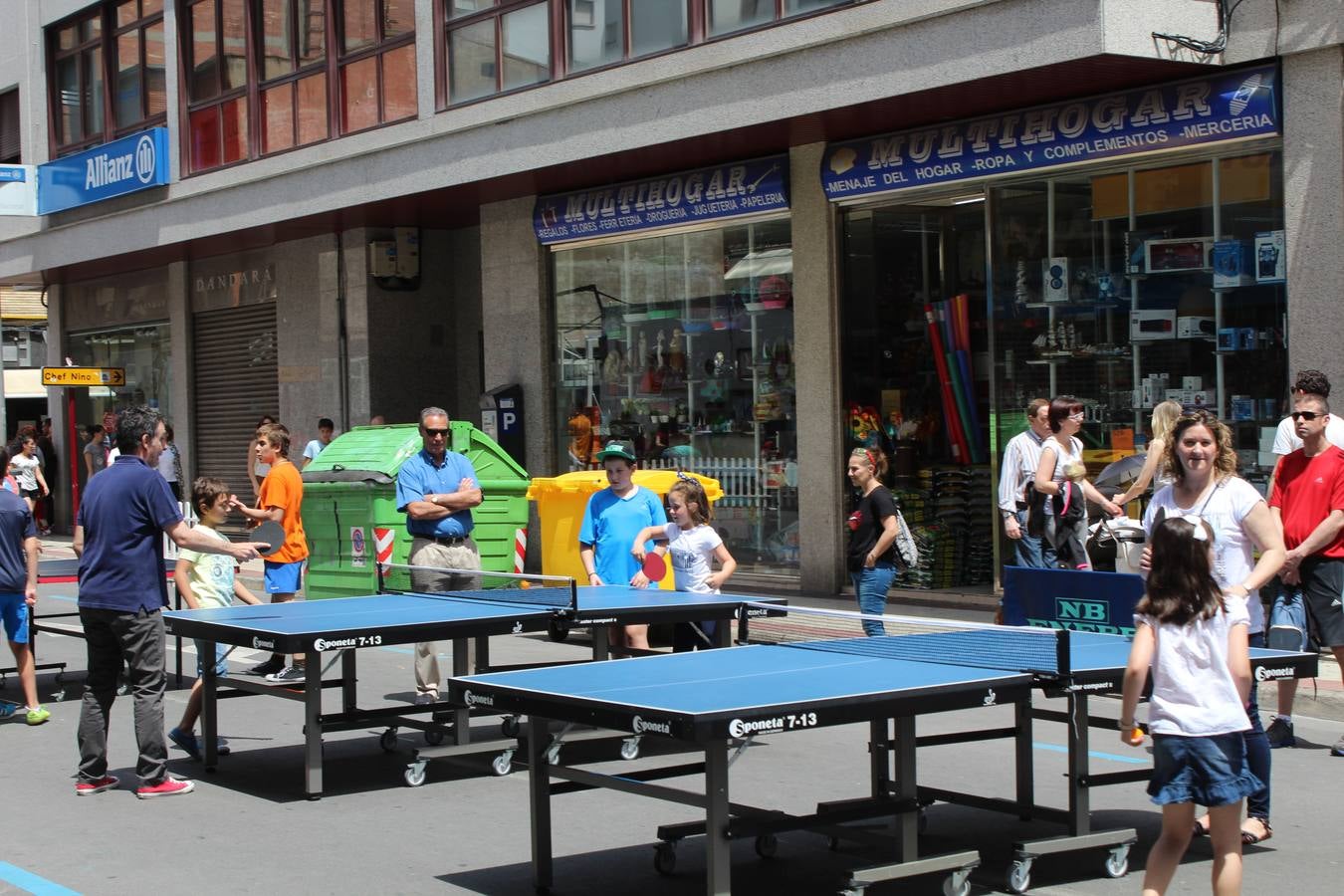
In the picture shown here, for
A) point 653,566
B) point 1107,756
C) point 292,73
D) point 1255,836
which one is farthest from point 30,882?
point 292,73

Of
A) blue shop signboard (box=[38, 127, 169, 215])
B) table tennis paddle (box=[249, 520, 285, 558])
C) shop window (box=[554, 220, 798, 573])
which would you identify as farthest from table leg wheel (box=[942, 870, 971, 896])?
blue shop signboard (box=[38, 127, 169, 215])

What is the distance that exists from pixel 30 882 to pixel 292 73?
16279mm

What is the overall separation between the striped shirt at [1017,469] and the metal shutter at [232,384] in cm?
1457

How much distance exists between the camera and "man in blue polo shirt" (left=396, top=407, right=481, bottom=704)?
35.3 feet

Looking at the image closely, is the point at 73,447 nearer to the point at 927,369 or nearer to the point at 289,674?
the point at 927,369

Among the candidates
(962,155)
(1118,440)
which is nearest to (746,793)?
(1118,440)

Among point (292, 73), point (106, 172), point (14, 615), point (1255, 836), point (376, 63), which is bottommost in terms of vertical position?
point (1255, 836)

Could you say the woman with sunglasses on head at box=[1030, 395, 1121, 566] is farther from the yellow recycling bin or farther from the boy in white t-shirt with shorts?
the boy in white t-shirt with shorts

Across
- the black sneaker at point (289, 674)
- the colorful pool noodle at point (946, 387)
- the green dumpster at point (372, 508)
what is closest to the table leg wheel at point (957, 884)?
the black sneaker at point (289, 674)

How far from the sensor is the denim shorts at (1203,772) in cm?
534

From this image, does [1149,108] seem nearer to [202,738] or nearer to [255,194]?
[202,738]

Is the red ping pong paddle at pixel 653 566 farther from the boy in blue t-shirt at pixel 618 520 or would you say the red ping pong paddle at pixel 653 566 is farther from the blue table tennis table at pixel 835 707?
the blue table tennis table at pixel 835 707

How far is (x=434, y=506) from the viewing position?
1078 cm

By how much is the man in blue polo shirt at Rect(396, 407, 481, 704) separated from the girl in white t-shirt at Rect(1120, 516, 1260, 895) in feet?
19.7
